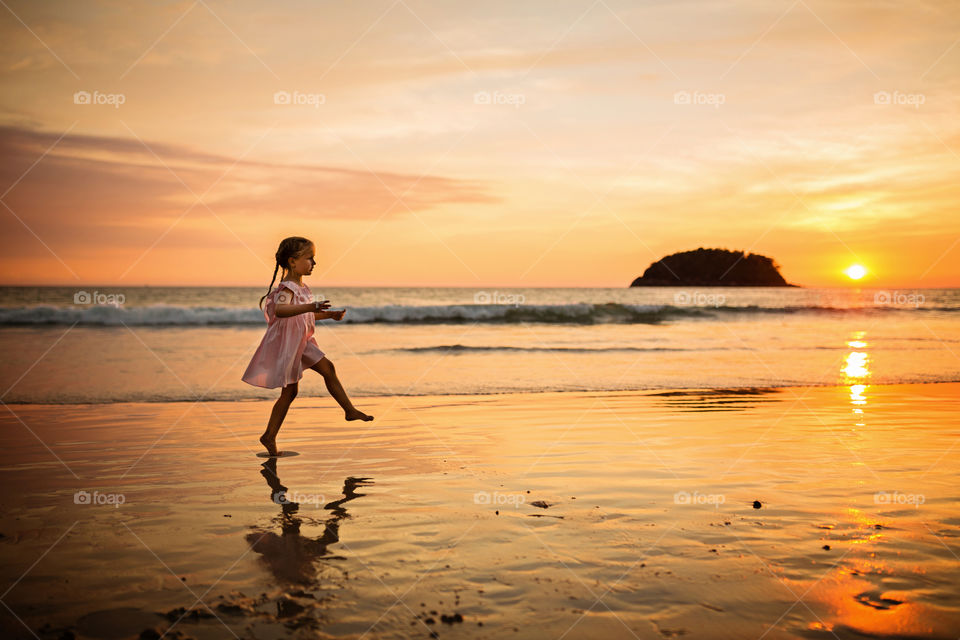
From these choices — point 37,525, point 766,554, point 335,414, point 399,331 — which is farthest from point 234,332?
point 766,554

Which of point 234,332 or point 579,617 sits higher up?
point 234,332

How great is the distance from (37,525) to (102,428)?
14.0 ft

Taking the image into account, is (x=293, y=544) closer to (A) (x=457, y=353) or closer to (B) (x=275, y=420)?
(B) (x=275, y=420)

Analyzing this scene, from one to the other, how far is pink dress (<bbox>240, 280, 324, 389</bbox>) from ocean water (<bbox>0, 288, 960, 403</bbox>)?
4.05m

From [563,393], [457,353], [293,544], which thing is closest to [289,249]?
[293,544]

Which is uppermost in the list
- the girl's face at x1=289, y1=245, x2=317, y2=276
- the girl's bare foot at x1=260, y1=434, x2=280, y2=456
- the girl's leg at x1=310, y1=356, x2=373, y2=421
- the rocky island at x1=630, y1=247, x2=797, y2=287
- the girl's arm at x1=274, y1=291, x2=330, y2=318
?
the rocky island at x1=630, y1=247, x2=797, y2=287

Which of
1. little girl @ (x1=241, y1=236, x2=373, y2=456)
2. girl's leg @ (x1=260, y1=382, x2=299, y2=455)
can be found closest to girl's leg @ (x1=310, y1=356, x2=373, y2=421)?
little girl @ (x1=241, y1=236, x2=373, y2=456)

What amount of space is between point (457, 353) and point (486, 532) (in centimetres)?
1477

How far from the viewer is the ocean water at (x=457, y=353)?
1280cm

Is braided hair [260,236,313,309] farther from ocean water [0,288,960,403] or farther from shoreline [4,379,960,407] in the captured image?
ocean water [0,288,960,403]

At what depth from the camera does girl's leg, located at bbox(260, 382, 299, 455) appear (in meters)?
7.13

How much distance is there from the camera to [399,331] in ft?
93.2

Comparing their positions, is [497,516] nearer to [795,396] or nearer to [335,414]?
[335,414]

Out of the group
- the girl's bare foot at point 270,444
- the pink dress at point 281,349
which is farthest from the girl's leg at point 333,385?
the girl's bare foot at point 270,444
